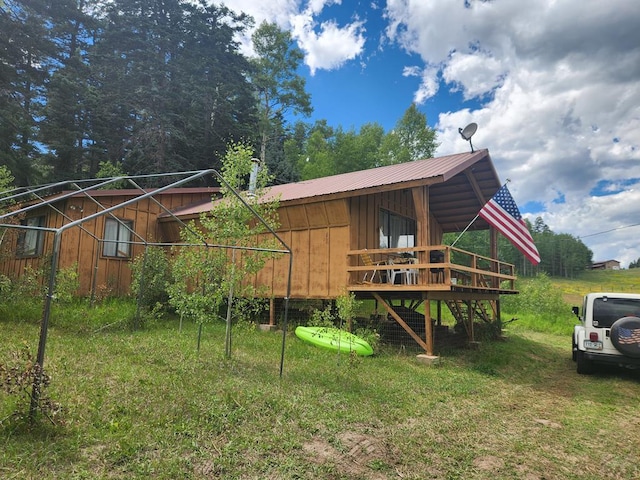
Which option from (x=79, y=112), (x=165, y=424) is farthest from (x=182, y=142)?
(x=165, y=424)

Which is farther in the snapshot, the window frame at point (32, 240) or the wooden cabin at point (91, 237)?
the window frame at point (32, 240)

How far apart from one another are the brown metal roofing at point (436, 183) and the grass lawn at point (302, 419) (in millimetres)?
4079

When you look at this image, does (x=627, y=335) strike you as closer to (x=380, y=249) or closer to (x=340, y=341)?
(x=380, y=249)

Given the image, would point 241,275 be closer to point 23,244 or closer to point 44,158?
point 23,244

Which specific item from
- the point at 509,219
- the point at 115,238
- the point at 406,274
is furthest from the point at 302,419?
the point at 115,238

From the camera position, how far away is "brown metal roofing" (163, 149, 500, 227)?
10.0 meters

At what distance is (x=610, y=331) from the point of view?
26.6ft

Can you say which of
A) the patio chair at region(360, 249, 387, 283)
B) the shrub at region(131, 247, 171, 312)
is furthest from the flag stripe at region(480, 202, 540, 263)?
the shrub at region(131, 247, 171, 312)

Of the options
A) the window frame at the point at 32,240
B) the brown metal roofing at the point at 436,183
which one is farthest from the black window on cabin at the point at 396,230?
the window frame at the point at 32,240

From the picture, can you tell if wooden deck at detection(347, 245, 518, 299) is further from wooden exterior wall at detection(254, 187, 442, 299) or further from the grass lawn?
the grass lawn

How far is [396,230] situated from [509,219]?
4.06m

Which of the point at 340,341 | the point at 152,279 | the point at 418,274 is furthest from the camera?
the point at 152,279

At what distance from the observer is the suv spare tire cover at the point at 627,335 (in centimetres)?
777

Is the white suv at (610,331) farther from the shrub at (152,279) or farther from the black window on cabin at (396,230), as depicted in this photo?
the shrub at (152,279)
